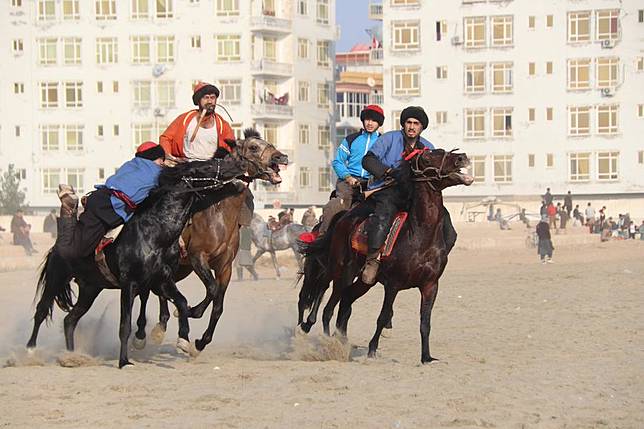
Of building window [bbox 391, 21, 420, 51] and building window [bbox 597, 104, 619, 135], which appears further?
building window [bbox 391, 21, 420, 51]

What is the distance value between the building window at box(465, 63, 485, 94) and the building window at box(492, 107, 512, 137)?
1.80 metres

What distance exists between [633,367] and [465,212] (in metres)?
64.5

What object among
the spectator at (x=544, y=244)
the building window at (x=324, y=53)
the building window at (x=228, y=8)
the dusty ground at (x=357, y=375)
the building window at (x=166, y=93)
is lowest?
the spectator at (x=544, y=244)

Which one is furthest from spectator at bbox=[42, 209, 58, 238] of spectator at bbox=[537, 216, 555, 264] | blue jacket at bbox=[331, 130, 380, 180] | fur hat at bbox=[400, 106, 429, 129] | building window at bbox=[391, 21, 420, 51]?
fur hat at bbox=[400, 106, 429, 129]

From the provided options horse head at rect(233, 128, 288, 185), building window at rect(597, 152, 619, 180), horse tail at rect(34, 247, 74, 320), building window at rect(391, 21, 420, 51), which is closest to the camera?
horse head at rect(233, 128, 288, 185)

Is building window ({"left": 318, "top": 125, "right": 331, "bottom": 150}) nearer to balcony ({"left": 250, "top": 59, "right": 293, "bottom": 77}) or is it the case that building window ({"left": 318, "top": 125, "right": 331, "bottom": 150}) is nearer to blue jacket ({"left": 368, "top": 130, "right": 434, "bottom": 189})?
balcony ({"left": 250, "top": 59, "right": 293, "bottom": 77})

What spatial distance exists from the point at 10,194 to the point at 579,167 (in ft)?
115

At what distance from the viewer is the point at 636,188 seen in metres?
79.1

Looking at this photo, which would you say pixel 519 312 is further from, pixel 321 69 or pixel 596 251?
pixel 321 69

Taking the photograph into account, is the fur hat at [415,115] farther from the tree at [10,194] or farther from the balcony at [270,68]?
the balcony at [270,68]

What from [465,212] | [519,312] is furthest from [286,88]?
[519,312]

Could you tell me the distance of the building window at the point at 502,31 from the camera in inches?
3164

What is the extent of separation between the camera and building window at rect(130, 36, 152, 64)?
83375 millimetres

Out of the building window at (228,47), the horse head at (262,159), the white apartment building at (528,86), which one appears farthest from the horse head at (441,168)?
the building window at (228,47)
